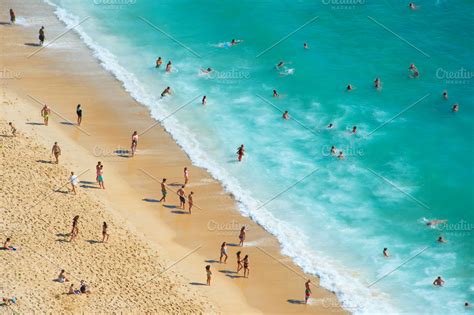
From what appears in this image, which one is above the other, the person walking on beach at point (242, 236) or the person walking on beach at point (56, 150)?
the person walking on beach at point (56, 150)

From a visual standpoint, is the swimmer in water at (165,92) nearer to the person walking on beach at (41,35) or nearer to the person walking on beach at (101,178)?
the person walking on beach at (41,35)

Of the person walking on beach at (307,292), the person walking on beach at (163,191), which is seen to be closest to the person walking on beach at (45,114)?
the person walking on beach at (163,191)

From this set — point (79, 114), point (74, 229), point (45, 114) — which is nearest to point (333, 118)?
point (79, 114)

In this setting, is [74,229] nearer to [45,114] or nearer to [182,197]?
[182,197]

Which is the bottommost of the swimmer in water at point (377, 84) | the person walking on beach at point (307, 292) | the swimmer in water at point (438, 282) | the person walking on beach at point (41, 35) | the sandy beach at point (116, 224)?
the swimmer in water at point (438, 282)

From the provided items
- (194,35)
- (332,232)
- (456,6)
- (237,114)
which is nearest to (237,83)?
(237,114)

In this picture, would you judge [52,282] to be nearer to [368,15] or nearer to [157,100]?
[157,100]

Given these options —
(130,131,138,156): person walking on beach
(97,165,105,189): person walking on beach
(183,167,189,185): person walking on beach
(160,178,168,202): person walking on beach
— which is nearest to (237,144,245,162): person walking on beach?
(183,167,189,185): person walking on beach
